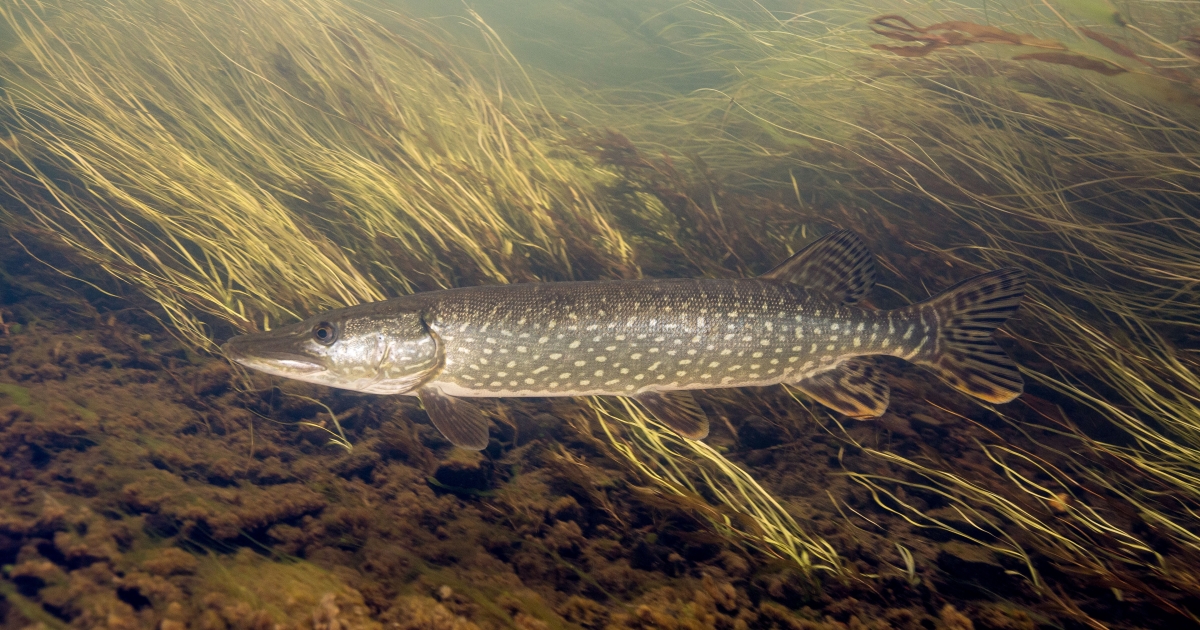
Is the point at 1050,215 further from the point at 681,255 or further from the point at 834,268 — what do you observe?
the point at 681,255

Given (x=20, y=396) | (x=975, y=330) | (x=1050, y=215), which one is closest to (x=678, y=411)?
(x=975, y=330)

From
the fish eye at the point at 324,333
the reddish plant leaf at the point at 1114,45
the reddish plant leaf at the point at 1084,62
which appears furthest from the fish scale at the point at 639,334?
the reddish plant leaf at the point at 1114,45

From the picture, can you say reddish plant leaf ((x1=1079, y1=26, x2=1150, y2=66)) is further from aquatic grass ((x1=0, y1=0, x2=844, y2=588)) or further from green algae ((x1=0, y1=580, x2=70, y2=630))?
→ green algae ((x1=0, y1=580, x2=70, y2=630))

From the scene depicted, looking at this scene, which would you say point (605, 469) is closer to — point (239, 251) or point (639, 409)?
point (639, 409)

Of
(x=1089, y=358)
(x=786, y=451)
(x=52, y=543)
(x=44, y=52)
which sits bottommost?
(x=786, y=451)

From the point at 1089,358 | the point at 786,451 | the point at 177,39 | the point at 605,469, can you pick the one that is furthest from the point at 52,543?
the point at 177,39

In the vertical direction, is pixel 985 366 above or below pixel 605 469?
above
